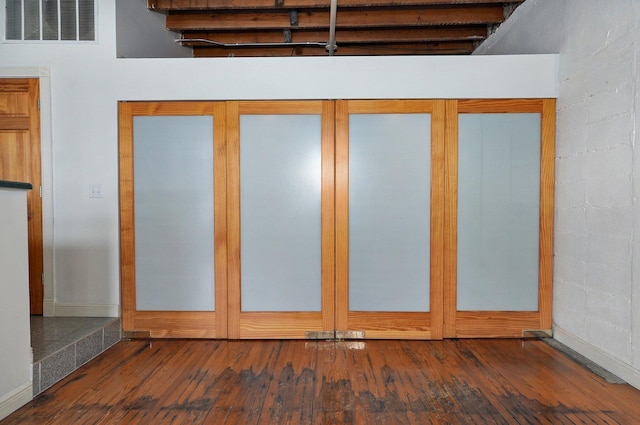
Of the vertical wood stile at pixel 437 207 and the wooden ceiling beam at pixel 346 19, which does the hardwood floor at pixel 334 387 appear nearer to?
the vertical wood stile at pixel 437 207

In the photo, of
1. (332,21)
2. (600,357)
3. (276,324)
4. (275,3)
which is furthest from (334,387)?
(275,3)

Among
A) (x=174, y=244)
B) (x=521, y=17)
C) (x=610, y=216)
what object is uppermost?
(x=521, y=17)

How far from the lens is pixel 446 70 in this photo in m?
3.30

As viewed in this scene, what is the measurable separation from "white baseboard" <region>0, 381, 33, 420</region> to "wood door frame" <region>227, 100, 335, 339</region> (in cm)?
136

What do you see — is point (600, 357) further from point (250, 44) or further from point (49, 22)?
point (49, 22)

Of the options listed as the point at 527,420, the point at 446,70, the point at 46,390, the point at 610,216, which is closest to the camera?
the point at 527,420

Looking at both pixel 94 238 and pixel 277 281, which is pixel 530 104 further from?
pixel 94 238

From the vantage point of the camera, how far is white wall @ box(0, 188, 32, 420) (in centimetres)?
214

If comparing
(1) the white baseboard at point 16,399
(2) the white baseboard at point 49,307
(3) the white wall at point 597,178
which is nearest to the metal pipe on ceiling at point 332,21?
(3) the white wall at point 597,178

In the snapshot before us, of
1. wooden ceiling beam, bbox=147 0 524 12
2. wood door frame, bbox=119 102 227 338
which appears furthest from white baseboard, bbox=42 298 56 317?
wooden ceiling beam, bbox=147 0 524 12

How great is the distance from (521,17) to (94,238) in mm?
4096

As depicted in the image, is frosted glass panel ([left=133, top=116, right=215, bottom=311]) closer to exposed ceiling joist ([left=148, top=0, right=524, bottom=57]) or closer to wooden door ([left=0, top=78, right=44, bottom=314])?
wooden door ([left=0, top=78, right=44, bottom=314])

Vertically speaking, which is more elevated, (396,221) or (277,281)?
(396,221)

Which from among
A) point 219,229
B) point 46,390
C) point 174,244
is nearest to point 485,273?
point 219,229
